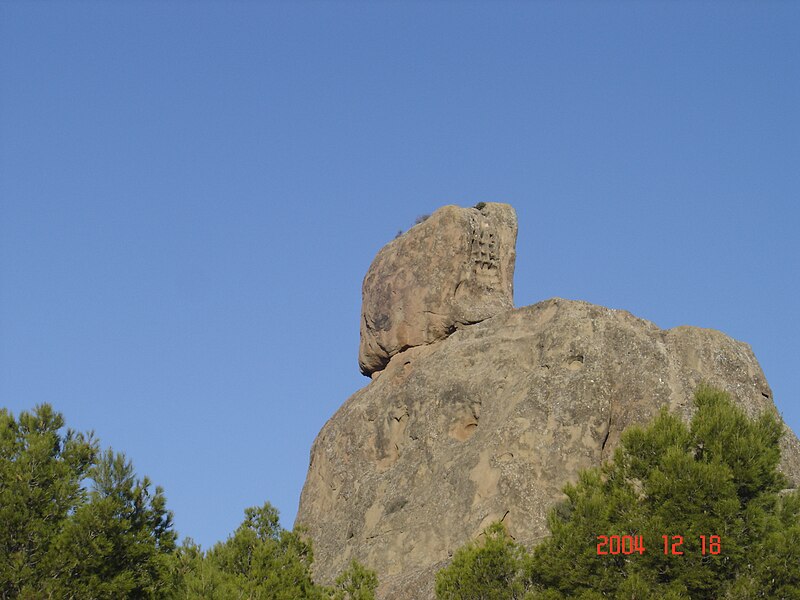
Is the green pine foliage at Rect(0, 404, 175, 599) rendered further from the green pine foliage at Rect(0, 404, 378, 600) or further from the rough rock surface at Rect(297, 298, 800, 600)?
the rough rock surface at Rect(297, 298, 800, 600)

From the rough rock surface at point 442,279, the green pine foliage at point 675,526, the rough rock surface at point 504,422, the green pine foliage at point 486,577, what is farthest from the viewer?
the rough rock surface at point 442,279

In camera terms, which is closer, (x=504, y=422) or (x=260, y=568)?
(x=260, y=568)

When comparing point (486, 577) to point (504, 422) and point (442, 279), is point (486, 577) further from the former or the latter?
point (442, 279)

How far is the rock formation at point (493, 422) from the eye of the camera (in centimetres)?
4991

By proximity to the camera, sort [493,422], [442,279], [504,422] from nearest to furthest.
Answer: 1. [504,422]
2. [493,422]
3. [442,279]

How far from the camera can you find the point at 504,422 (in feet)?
169

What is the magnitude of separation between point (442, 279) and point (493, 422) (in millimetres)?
8786

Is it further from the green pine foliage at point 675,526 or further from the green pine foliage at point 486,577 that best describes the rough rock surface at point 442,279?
the green pine foliage at point 486,577

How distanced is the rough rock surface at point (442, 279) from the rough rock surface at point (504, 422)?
1.86 meters
